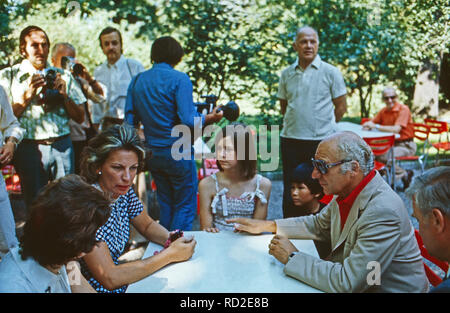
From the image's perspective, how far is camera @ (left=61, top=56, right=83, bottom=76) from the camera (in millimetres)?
4158

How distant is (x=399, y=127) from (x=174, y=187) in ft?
13.0

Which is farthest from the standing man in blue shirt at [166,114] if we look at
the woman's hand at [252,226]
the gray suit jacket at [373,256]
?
the gray suit jacket at [373,256]

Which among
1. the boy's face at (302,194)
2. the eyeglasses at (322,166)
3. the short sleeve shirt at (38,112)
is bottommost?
the boy's face at (302,194)

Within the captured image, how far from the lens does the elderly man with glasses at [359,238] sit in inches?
70.4

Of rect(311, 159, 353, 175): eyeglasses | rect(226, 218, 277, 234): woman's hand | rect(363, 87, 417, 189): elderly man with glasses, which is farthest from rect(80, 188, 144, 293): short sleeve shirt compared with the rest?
rect(363, 87, 417, 189): elderly man with glasses

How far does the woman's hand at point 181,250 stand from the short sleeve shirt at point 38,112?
2.03m

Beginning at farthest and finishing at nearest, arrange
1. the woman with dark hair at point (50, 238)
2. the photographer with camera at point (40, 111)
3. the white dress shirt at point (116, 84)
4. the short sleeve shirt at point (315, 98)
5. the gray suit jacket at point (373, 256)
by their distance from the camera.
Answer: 1. the white dress shirt at point (116, 84)
2. the short sleeve shirt at point (315, 98)
3. the photographer with camera at point (40, 111)
4. the gray suit jacket at point (373, 256)
5. the woman with dark hair at point (50, 238)

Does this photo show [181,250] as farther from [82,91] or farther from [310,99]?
[82,91]

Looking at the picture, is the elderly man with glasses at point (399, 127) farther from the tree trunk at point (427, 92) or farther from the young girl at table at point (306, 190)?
the young girl at table at point (306, 190)

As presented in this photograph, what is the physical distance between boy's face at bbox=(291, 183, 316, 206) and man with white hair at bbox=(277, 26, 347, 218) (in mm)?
459

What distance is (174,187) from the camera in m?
3.72

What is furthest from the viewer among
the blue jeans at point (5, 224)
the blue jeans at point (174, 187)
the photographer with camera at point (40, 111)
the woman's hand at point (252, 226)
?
the blue jeans at point (174, 187)

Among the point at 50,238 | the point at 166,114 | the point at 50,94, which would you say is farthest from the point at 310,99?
the point at 50,238
